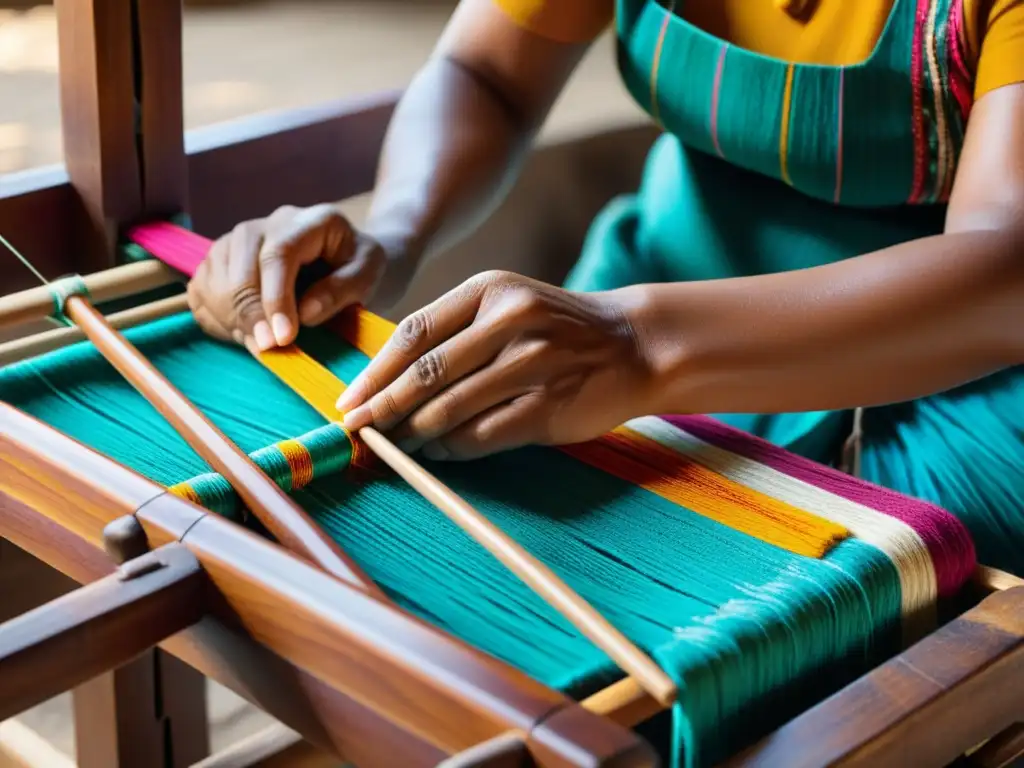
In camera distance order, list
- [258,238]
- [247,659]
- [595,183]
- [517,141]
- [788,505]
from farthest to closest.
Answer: [595,183] < [517,141] < [258,238] < [788,505] < [247,659]

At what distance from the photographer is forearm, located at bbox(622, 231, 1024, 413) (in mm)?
793

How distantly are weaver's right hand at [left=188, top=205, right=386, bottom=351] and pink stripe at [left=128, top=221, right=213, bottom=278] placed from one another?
0.04 m

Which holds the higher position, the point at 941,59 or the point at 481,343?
the point at 941,59

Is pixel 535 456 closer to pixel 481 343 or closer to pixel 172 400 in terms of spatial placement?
pixel 481 343

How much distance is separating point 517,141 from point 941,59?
406mm

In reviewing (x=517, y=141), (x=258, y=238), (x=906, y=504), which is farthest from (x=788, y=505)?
(x=517, y=141)

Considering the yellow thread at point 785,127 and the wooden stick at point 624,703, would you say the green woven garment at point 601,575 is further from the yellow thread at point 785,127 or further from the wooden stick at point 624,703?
the yellow thread at point 785,127

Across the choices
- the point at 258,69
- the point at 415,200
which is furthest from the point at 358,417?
the point at 258,69

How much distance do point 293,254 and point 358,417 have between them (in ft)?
0.67

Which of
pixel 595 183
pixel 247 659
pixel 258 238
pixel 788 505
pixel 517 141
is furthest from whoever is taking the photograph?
pixel 595 183

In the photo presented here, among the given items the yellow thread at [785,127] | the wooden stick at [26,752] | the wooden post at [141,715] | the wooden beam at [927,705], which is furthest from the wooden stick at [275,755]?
the yellow thread at [785,127]

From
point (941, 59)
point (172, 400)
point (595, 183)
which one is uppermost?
point (941, 59)

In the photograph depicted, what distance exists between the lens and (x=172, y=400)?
2.56ft

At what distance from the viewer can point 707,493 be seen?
2.49 ft
